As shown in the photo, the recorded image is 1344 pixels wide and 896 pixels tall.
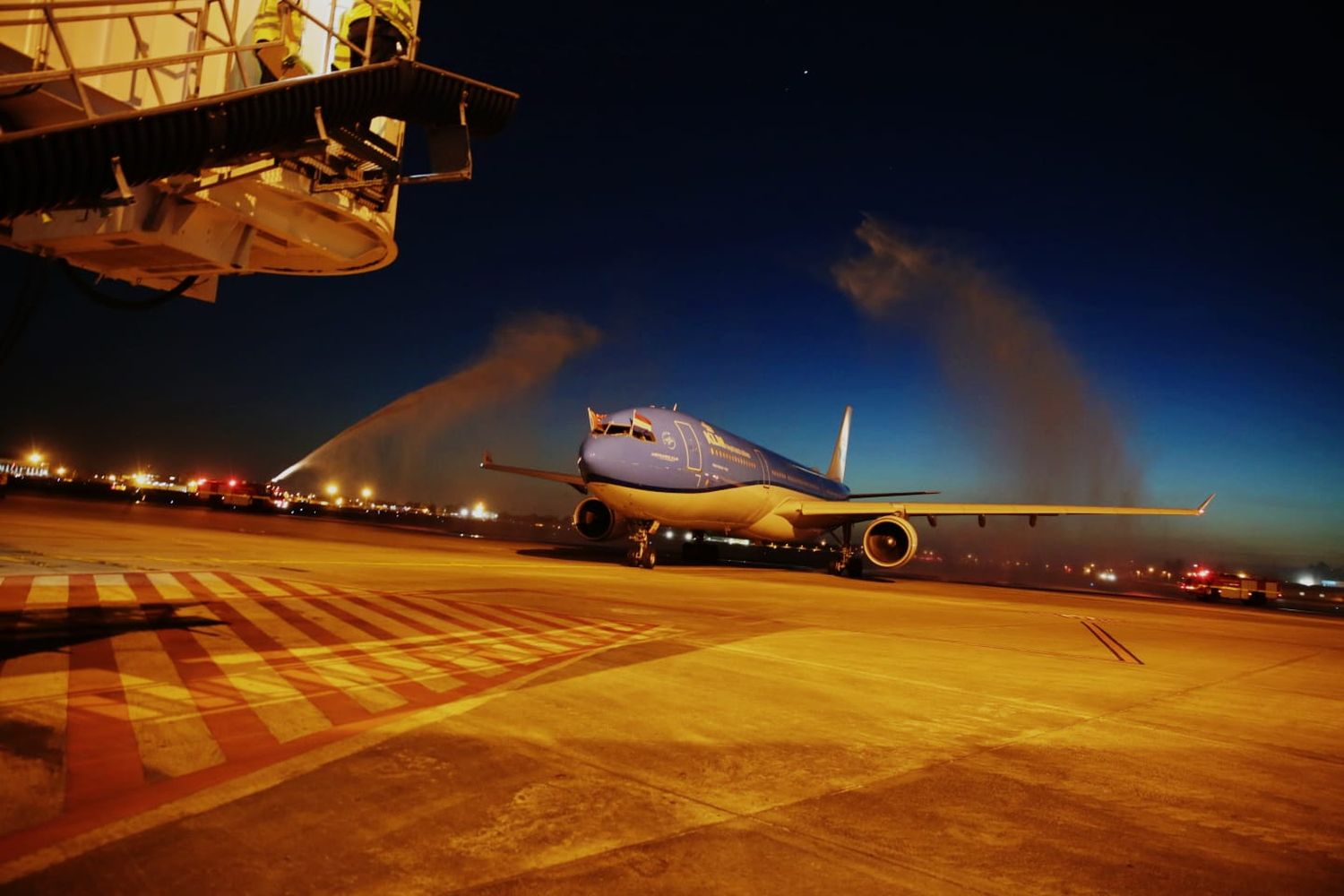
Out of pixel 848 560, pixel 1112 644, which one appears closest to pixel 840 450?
pixel 848 560

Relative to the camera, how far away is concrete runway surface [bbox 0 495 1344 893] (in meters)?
3.02

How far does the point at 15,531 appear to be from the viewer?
15.5 metres

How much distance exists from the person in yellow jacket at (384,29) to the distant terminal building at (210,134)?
0.12 ft

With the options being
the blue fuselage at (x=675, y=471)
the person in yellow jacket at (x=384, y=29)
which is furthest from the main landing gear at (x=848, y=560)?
the person in yellow jacket at (x=384, y=29)

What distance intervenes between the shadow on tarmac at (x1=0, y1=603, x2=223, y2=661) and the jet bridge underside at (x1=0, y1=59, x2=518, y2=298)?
10.8ft

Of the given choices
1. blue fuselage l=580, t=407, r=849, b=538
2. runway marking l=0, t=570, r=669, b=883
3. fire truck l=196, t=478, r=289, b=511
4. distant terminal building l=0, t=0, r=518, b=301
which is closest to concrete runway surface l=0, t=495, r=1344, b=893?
runway marking l=0, t=570, r=669, b=883

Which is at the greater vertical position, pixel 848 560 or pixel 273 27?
pixel 273 27

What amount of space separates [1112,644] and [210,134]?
43.3ft

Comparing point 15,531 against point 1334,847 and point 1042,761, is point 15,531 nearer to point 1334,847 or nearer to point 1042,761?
point 1042,761

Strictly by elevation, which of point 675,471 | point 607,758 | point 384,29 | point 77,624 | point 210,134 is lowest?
point 77,624

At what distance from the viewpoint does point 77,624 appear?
22.7 feet

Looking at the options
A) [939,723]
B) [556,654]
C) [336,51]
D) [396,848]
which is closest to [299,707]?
[396,848]

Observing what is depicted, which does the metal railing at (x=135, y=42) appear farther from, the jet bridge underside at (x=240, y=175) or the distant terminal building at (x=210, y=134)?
the jet bridge underside at (x=240, y=175)

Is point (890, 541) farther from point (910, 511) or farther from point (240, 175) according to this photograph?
point (240, 175)
